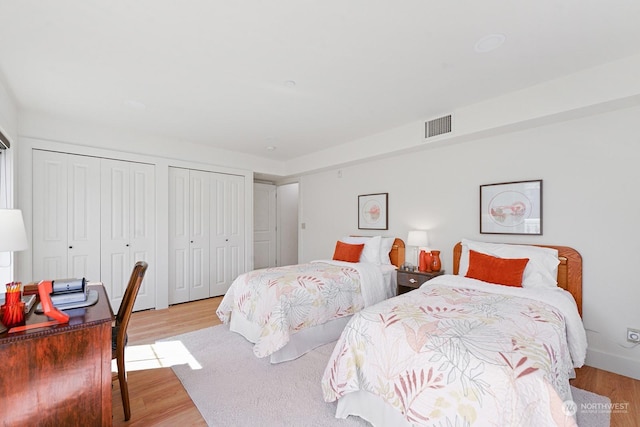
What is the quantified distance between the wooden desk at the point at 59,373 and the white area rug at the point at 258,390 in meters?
0.73

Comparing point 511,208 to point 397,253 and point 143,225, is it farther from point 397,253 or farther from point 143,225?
point 143,225

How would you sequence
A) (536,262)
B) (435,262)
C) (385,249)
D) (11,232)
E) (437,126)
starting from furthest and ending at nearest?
(385,249) → (435,262) → (437,126) → (536,262) → (11,232)

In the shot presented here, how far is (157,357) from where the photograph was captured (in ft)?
9.02

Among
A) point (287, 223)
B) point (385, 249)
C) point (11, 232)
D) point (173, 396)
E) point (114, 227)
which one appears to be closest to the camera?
point (11, 232)

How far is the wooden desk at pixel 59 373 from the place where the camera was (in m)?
1.30

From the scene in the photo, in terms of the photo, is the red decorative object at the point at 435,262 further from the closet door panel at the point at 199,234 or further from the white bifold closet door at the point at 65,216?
the white bifold closet door at the point at 65,216

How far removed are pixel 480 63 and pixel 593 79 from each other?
96cm

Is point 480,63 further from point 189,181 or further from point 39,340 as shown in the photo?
point 189,181

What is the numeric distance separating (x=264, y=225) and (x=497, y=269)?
4.65 meters

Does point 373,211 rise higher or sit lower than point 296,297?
higher

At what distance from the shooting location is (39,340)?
1.36m

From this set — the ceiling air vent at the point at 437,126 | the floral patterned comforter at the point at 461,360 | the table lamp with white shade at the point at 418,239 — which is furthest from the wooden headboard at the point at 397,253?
the floral patterned comforter at the point at 461,360

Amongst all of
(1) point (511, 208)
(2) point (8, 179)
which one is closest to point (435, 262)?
(1) point (511, 208)

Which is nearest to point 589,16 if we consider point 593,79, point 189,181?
point 593,79
